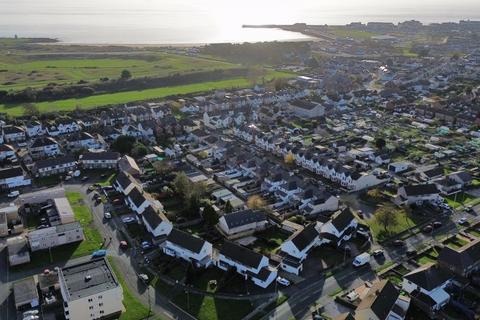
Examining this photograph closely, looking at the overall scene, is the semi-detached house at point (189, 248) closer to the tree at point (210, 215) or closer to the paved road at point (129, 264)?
the paved road at point (129, 264)

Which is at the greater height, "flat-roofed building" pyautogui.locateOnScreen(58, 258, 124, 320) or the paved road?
"flat-roofed building" pyautogui.locateOnScreen(58, 258, 124, 320)

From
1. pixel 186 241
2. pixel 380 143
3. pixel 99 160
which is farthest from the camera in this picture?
pixel 380 143

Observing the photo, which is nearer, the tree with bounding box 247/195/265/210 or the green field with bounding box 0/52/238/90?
the tree with bounding box 247/195/265/210

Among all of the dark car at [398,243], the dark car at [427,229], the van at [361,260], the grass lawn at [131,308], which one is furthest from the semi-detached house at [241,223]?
the dark car at [427,229]

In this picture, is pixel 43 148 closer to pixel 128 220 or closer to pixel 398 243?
pixel 128 220

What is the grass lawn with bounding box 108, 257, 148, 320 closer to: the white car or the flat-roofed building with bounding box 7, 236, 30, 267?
the flat-roofed building with bounding box 7, 236, 30, 267

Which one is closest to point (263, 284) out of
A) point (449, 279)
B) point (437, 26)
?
point (449, 279)

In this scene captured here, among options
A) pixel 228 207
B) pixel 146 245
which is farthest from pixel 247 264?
→ pixel 228 207

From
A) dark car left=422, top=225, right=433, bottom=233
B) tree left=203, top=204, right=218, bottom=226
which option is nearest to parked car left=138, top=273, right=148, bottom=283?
tree left=203, top=204, right=218, bottom=226
